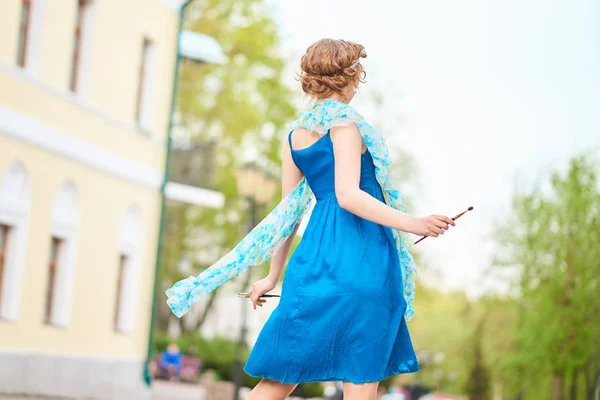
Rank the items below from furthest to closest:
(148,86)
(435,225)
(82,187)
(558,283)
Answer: (558,283), (148,86), (82,187), (435,225)

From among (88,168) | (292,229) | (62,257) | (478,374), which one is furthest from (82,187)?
(478,374)

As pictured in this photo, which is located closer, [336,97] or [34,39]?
[336,97]

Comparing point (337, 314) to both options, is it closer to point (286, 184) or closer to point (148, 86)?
point (286, 184)

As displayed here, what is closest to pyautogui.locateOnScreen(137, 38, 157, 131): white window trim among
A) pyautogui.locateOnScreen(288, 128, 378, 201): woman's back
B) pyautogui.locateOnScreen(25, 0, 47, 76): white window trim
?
pyautogui.locateOnScreen(25, 0, 47, 76): white window trim

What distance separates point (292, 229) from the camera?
155 inches

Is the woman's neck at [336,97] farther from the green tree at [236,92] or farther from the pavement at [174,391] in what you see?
the green tree at [236,92]

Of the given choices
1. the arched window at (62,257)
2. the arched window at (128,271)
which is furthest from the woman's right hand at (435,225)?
the arched window at (128,271)

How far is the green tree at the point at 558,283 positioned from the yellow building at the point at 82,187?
8352 millimetres

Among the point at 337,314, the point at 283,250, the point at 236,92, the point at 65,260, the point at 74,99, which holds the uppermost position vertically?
the point at 236,92

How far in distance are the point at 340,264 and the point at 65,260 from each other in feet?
44.7

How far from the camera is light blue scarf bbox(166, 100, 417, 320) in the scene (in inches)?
144

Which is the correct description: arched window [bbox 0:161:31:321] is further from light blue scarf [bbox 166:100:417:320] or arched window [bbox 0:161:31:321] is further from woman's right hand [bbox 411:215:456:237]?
woman's right hand [bbox 411:215:456:237]

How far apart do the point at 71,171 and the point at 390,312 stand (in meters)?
13.5

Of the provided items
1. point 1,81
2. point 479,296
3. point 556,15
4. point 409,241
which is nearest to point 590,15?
point 556,15
